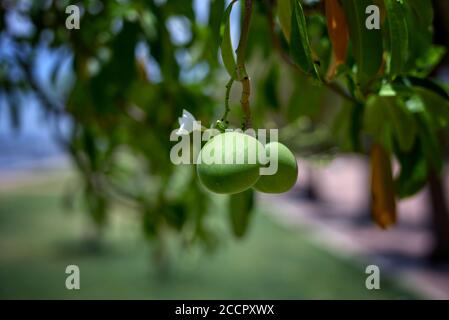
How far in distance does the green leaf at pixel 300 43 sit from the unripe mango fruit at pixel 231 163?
0.09 metres

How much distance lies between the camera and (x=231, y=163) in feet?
1.50

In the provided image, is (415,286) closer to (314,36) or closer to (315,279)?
(315,279)

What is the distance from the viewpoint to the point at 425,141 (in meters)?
0.73

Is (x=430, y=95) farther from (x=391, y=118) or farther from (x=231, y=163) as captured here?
(x=231, y=163)

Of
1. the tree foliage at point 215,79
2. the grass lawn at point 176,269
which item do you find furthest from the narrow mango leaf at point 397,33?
the grass lawn at point 176,269

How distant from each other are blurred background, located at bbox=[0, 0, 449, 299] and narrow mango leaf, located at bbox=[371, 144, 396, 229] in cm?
8

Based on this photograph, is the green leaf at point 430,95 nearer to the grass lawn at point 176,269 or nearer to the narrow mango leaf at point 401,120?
the narrow mango leaf at point 401,120

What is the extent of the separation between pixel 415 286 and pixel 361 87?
9.73 feet

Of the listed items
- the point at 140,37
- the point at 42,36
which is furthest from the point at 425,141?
the point at 42,36

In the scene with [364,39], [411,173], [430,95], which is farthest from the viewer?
[411,173]

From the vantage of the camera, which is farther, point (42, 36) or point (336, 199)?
point (336, 199)

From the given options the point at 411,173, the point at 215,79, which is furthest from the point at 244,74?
the point at 215,79

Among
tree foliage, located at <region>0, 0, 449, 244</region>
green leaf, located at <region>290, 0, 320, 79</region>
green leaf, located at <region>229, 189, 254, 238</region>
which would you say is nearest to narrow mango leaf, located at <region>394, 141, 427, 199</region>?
tree foliage, located at <region>0, 0, 449, 244</region>

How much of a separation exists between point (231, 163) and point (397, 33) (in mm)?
236
